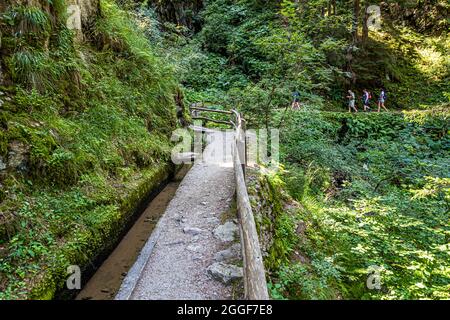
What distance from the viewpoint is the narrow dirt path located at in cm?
445

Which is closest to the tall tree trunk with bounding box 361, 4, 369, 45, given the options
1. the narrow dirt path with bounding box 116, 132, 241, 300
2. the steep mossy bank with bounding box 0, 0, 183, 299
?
the steep mossy bank with bounding box 0, 0, 183, 299

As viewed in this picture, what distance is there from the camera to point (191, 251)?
212 inches

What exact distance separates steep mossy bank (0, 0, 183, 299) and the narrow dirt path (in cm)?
74

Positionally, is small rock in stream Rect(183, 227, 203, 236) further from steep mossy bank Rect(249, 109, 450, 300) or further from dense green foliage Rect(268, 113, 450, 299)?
dense green foliage Rect(268, 113, 450, 299)

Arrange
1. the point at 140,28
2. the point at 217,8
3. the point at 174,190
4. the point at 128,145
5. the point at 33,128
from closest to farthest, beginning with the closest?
the point at 33,128
the point at 128,145
the point at 174,190
the point at 140,28
the point at 217,8

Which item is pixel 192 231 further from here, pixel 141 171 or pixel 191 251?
pixel 141 171

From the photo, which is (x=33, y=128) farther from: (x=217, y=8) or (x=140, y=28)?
(x=217, y=8)

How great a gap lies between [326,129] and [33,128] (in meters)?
15.6

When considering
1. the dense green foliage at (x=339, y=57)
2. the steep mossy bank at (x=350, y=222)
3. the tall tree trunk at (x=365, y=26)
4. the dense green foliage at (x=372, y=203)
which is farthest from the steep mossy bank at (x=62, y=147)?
the tall tree trunk at (x=365, y=26)

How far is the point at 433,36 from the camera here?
1094 inches

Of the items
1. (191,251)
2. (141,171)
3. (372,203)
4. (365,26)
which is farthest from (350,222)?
(365,26)

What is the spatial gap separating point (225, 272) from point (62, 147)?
3.44 metres

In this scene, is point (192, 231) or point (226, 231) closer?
point (226, 231)
